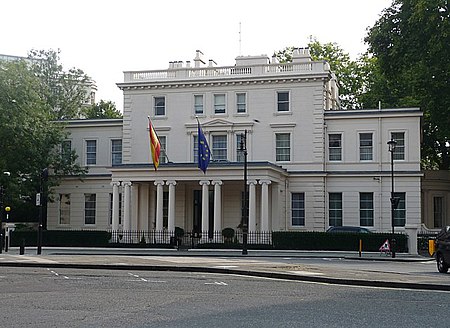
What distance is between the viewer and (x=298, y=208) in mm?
50188

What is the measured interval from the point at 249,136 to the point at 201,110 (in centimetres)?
401

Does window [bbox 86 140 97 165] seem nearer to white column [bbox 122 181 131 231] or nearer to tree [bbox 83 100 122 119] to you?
white column [bbox 122 181 131 231]

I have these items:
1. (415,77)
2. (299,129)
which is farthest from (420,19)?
(299,129)

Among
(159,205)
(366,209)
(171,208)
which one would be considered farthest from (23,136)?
(366,209)

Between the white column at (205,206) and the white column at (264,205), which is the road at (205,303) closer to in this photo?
the white column at (264,205)

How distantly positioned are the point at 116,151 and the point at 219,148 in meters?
8.54

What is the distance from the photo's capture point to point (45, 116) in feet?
168

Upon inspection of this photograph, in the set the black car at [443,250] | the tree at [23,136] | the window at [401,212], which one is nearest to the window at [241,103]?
the window at [401,212]

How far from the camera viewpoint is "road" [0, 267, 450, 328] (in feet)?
41.0

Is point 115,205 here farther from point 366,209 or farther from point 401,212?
point 401,212

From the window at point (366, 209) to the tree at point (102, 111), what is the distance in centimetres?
3281

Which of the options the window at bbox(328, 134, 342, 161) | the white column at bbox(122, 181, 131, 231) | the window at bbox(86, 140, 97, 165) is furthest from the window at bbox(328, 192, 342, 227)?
the window at bbox(86, 140, 97, 165)

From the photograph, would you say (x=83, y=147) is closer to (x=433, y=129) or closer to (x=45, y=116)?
(x=45, y=116)

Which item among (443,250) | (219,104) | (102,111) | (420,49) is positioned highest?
(102,111)
